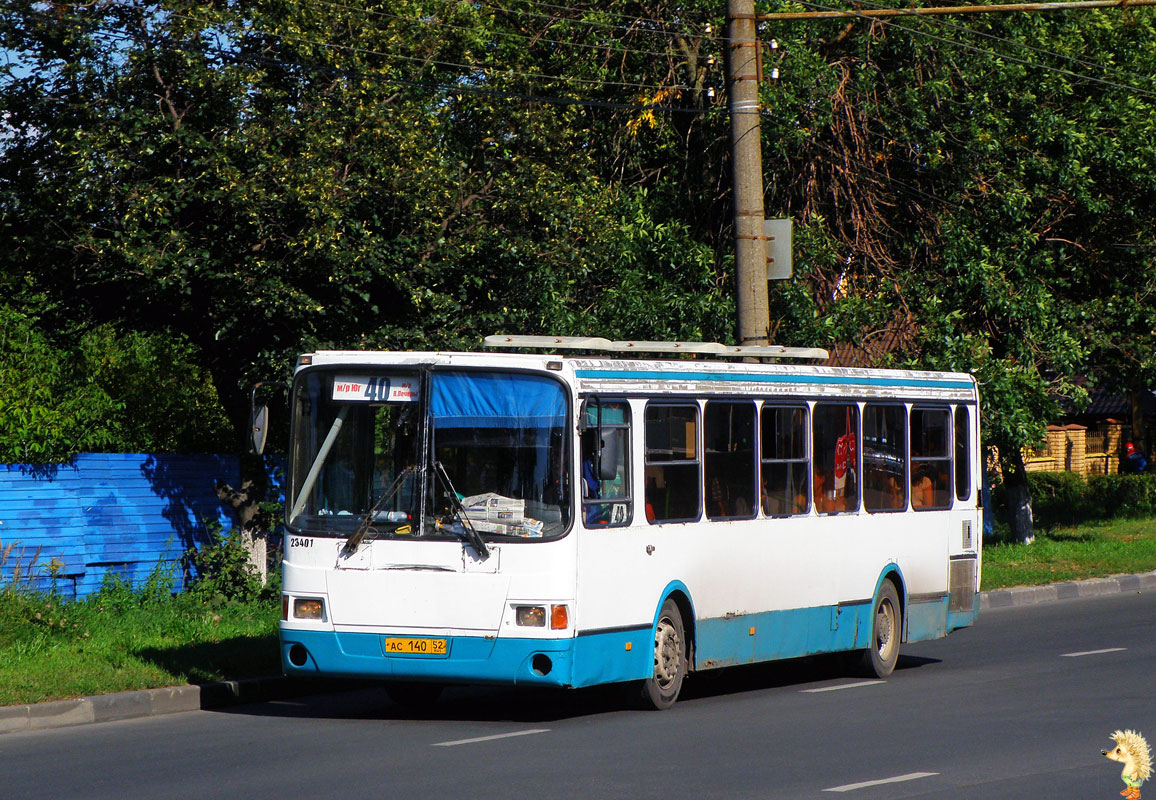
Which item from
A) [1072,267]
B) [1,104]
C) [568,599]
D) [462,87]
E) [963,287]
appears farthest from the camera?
[1072,267]

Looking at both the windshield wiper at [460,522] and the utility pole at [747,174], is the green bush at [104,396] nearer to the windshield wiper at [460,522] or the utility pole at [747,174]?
the utility pole at [747,174]

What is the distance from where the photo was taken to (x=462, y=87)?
53.0 feet

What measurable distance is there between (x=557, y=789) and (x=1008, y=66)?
1519cm

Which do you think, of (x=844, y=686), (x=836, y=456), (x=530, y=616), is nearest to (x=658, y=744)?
(x=530, y=616)

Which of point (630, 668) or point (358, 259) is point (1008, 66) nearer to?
point (358, 259)

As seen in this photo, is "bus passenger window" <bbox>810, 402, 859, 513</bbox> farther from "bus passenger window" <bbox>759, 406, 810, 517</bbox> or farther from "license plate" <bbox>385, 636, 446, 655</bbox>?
"license plate" <bbox>385, 636, 446, 655</bbox>

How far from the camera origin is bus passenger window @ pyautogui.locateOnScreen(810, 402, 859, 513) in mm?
13078

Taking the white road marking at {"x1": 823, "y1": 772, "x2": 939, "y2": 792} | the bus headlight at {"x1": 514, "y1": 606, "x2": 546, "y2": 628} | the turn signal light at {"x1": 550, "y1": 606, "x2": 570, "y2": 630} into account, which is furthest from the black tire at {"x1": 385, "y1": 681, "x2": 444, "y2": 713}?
the white road marking at {"x1": 823, "y1": 772, "x2": 939, "y2": 792}

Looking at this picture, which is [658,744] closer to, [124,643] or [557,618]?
[557,618]

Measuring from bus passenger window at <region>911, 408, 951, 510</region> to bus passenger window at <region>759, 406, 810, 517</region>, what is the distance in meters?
1.94

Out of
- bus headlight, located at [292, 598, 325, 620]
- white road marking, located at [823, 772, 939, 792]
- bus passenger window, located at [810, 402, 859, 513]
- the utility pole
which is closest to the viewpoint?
white road marking, located at [823, 772, 939, 792]

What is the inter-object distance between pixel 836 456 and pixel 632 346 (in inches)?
93.8

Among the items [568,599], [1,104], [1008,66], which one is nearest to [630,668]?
[568,599]

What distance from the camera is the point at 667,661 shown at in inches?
446
